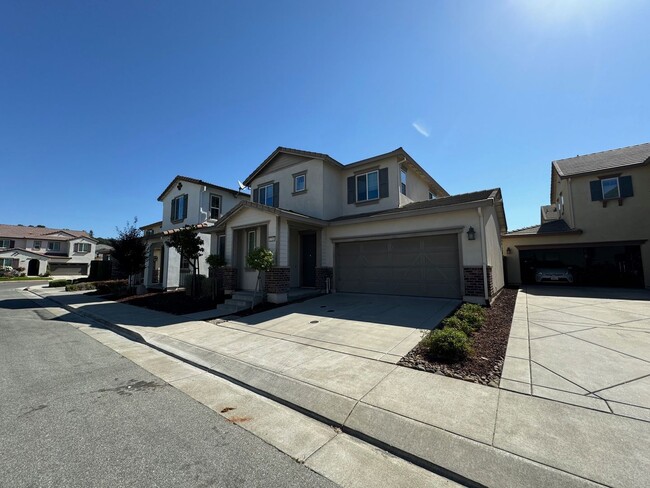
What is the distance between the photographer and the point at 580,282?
49.6 feet

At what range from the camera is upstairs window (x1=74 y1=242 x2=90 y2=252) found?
42603 millimetres

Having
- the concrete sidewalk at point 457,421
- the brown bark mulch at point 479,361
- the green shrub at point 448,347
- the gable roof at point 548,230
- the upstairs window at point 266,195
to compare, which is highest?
the upstairs window at point 266,195

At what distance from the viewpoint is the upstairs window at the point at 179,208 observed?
20.0m

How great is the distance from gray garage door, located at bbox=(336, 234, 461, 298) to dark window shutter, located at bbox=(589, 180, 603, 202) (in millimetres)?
11868

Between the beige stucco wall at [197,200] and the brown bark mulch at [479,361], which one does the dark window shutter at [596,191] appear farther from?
the beige stucco wall at [197,200]

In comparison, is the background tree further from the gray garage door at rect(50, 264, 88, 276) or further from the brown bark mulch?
the gray garage door at rect(50, 264, 88, 276)

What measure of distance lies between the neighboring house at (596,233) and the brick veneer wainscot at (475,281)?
974 centimetres

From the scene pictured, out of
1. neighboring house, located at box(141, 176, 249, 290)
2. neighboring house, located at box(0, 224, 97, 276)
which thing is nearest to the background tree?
neighboring house, located at box(141, 176, 249, 290)

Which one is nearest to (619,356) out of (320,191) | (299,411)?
(299,411)

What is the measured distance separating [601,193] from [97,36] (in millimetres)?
23511

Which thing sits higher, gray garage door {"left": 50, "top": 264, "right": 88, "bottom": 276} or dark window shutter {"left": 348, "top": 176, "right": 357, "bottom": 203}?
dark window shutter {"left": 348, "top": 176, "right": 357, "bottom": 203}

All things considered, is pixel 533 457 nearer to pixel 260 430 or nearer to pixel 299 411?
pixel 299 411

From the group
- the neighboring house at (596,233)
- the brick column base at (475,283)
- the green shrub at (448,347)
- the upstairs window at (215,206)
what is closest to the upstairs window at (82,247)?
the upstairs window at (215,206)

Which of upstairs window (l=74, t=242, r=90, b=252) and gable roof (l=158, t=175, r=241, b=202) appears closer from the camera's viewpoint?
gable roof (l=158, t=175, r=241, b=202)
